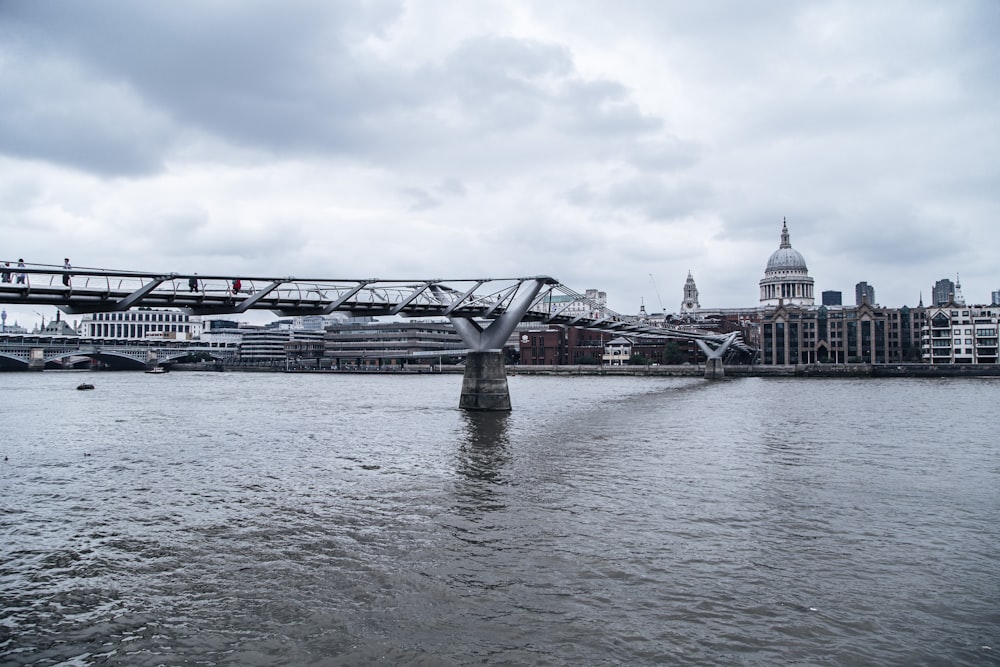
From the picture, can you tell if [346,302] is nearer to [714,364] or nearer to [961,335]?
[714,364]

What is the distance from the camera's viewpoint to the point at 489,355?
48719mm

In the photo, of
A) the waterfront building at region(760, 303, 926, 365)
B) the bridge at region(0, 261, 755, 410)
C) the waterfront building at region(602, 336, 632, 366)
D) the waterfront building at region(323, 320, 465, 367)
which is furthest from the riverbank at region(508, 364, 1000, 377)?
the bridge at region(0, 261, 755, 410)

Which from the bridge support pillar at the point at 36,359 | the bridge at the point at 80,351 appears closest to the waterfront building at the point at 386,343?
the bridge at the point at 80,351

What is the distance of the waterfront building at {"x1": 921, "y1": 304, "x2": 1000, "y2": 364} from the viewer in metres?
125

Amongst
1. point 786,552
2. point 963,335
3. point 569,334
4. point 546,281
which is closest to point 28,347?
point 569,334

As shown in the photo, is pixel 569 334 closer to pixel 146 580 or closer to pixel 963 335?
pixel 963 335

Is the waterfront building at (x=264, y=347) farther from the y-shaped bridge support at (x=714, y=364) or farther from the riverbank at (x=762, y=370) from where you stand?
the y-shaped bridge support at (x=714, y=364)

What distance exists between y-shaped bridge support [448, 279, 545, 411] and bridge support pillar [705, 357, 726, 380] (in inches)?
2929

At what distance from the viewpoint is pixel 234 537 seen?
15039mm

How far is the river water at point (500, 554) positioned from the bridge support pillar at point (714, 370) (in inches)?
3417

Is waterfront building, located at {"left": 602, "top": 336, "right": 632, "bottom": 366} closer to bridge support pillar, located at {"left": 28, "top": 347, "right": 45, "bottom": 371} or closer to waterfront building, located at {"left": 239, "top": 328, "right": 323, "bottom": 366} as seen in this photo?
waterfront building, located at {"left": 239, "top": 328, "right": 323, "bottom": 366}

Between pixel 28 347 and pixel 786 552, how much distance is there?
144 metres

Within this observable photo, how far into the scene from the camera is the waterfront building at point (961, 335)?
125 metres

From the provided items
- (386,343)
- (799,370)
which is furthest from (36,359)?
(799,370)
